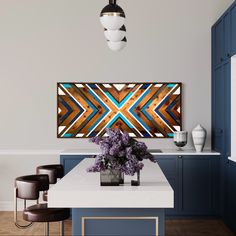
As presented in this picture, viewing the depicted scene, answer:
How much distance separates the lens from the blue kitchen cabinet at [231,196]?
219 inches

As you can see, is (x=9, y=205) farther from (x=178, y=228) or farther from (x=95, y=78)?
(x=178, y=228)

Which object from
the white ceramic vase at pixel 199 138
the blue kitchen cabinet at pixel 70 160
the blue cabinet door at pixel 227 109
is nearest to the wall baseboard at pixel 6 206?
the blue kitchen cabinet at pixel 70 160

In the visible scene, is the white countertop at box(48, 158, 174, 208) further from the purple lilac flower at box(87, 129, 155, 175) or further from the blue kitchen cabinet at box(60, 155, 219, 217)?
the blue kitchen cabinet at box(60, 155, 219, 217)

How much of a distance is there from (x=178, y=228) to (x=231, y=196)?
0.76 metres

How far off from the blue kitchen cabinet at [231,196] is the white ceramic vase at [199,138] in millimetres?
768

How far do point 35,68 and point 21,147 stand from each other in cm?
114

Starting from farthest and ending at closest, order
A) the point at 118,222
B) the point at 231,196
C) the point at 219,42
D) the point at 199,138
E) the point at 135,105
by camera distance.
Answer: the point at 135,105
the point at 199,138
the point at 219,42
the point at 231,196
the point at 118,222

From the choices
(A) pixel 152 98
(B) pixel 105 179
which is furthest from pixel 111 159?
(A) pixel 152 98

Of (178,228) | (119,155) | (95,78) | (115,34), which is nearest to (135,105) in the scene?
(95,78)

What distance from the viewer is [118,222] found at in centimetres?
346

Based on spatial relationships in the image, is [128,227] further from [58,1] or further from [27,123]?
[58,1]

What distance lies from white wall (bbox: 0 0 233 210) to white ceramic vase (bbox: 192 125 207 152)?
33 cm

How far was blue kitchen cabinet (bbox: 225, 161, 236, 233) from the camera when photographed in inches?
219

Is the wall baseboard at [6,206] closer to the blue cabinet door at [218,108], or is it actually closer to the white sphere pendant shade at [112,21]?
the blue cabinet door at [218,108]
